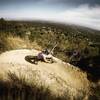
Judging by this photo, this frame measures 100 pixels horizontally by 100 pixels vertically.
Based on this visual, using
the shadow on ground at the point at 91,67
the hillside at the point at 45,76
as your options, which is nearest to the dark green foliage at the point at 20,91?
the hillside at the point at 45,76

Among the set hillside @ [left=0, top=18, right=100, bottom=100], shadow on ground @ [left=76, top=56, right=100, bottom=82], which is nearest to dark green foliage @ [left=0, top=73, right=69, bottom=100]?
hillside @ [left=0, top=18, right=100, bottom=100]

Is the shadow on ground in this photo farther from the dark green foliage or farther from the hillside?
the dark green foliage

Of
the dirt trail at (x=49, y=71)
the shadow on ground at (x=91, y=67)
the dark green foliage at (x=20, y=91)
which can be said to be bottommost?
the shadow on ground at (x=91, y=67)

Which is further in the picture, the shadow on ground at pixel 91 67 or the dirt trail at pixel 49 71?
the shadow on ground at pixel 91 67

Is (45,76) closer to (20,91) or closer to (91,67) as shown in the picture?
(20,91)

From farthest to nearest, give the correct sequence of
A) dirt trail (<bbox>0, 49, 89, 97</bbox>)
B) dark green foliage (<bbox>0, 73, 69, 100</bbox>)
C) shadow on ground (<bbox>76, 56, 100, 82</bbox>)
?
shadow on ground (<bbox>76, 56, 100, 82</bbox>) → dirt trail (<bbox>0, 49, 89, 97</bbox>) → dark green foliage (<bbox>0, 73, 69, 100</bbox>)

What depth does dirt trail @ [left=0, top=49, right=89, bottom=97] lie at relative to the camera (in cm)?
1062

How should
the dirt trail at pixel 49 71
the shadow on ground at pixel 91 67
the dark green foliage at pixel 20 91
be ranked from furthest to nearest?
the shadow on ground at pixel 91 67
the dirt trail at pixel 49 71
the dark green foliage at pixel 20 91

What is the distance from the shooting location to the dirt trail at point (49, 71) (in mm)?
10617

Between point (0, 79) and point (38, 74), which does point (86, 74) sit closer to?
point (38, 74)

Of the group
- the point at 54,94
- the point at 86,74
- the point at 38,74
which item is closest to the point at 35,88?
the point at 54,94

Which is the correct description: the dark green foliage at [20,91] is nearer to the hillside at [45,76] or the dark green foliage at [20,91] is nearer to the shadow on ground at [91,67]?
the hillside at [45,76]

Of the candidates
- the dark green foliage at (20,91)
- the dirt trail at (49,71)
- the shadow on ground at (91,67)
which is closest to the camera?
the dark green foliage at (20,91)

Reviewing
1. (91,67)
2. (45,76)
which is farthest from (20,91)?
(91,67)
